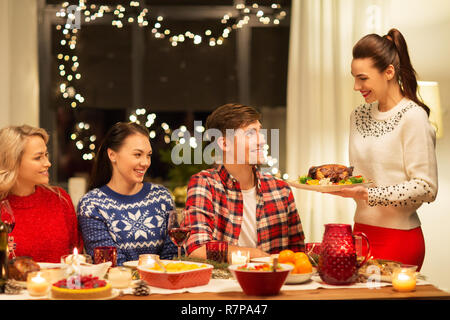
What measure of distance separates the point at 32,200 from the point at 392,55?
5.50 ft

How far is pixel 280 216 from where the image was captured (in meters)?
2.72

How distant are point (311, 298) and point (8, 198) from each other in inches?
56.1

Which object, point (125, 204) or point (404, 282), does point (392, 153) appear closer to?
point (404, 282)

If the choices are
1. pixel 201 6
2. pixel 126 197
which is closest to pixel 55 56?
pixel 201 6

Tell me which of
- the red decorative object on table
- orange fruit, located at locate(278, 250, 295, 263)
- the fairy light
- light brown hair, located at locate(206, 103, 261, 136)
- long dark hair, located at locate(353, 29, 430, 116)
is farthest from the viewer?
the fairy light

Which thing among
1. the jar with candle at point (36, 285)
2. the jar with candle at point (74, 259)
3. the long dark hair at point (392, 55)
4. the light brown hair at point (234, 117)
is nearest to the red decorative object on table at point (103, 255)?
the jar with candle at point (74, 259)

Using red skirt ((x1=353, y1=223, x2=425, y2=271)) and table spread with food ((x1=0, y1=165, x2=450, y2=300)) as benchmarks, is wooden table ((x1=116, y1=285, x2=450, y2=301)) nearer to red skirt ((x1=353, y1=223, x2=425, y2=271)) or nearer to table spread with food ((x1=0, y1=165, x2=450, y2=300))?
table spread with food ((x1=0, y1=165, x2=450, y2=300))

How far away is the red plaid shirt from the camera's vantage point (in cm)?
264

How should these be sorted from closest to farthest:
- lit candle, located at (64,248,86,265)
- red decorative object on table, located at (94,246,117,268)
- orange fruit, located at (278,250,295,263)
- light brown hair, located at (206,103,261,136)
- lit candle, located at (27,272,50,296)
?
1. lit candle, located at (27,272,50,296)
2. lit candle, located at (64,248,86,265)
3. orange fruit, located at (278,250,295,263)
4. red decorative object on table, located at (94,246,117,268)
5. light brown hair, located at (206,103,261,136)

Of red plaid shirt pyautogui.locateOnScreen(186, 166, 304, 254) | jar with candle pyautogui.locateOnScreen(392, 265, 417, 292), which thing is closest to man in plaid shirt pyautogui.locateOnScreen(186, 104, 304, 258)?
red plaid shirt pyautogui.locateOnScreen(186, 166, 304, 254)

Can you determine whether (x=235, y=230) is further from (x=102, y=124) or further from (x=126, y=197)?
(x=102, y=124)

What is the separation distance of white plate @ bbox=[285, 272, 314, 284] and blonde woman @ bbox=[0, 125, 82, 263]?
1.12 m
